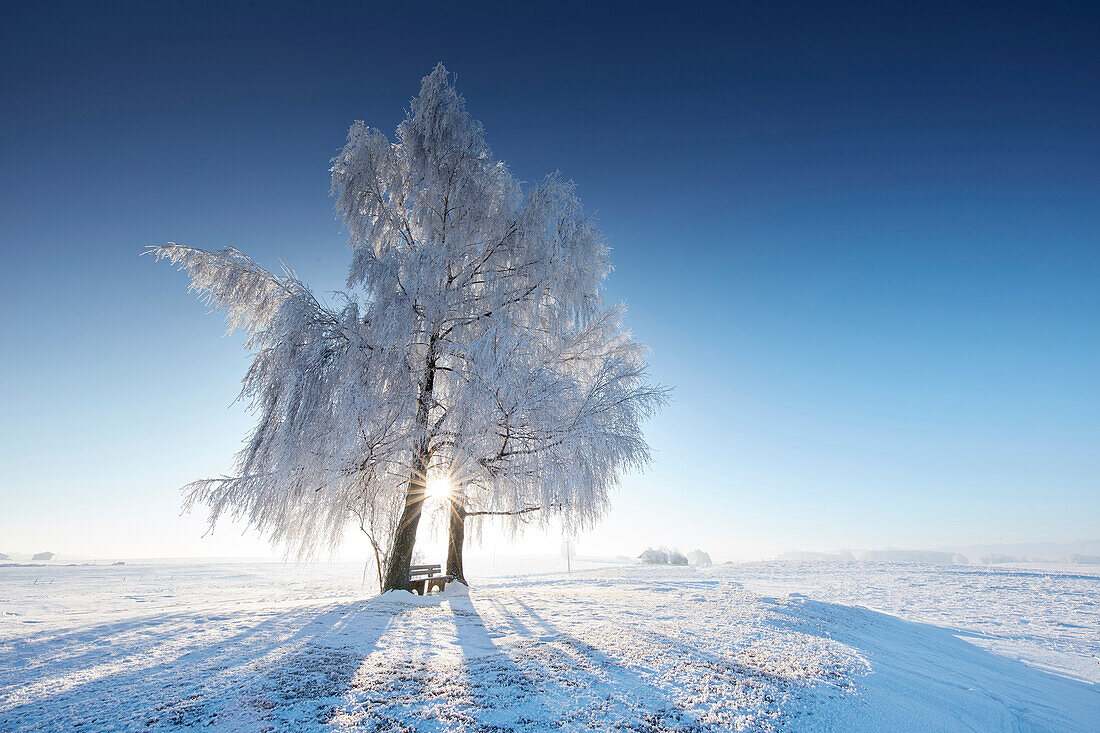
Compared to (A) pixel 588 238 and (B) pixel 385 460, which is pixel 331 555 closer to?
(B) pixel 385 460


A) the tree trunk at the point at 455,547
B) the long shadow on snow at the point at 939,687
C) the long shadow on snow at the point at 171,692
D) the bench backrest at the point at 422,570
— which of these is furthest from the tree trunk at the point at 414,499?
the long shadow on snow at the point at 939,687

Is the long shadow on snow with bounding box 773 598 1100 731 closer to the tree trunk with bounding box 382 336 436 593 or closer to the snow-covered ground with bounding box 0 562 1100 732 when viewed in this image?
the snow-covered ground with bounding box 0 562 1100 732

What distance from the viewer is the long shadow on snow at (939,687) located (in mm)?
3908

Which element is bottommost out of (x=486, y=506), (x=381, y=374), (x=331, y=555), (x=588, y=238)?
(x=331, y=555)

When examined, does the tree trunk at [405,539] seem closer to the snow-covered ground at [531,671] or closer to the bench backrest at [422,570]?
the bench backrest at [422,570]

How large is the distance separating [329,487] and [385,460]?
1105 millimetres

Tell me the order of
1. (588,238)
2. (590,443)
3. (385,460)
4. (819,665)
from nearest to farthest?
(819,665)
(590,443)
(385,460)
(588,238)

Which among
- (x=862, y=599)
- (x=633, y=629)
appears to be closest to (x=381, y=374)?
(x=633, y=629)

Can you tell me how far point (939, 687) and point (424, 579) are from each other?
935cm

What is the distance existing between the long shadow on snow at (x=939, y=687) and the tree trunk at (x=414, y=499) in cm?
698

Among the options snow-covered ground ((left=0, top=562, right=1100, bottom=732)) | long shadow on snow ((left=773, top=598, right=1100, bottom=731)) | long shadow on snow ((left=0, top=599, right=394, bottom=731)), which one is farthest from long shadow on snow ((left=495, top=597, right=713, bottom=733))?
long shadow on snow ((left=0, top=599, right=394, bottom=731))

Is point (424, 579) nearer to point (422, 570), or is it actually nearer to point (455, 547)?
point (422, 570)

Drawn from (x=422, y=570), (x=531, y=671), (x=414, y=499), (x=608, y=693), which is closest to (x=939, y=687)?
(x=608, y=693)

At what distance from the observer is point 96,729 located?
2924mm
